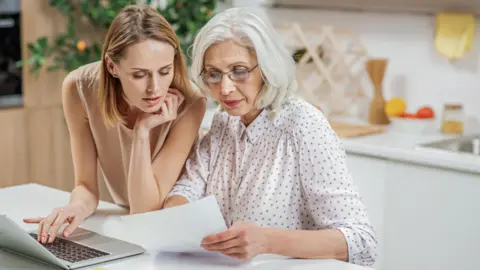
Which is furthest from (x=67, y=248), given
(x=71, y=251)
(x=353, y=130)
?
(x=353, y=130)

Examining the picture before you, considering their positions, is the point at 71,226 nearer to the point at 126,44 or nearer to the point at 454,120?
the point at 126,44

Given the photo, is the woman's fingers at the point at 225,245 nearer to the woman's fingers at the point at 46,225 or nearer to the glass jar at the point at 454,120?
the woman's fingers at the point at 46,225

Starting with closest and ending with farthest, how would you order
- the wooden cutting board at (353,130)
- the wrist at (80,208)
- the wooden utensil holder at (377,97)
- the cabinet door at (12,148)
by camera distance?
the wrist at (80,208) < the wooden cutting board at (353,130) < the wooden utensil holder at (377,97) < the cabinet door at (12,148)

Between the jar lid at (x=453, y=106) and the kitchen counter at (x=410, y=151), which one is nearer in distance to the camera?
the kitchen counter at (x=410, y=151)

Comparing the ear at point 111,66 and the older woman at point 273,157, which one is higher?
the ear at point 111,66

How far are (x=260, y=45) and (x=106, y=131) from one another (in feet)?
1.80

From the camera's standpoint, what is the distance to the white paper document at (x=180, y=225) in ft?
5.28

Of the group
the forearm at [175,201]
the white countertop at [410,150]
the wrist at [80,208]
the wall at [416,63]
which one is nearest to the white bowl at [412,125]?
the white countertop at [410,150]

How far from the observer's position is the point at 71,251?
5.86ft

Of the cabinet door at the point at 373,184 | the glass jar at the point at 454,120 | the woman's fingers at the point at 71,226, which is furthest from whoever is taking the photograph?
the glass jar at the point at 454,120

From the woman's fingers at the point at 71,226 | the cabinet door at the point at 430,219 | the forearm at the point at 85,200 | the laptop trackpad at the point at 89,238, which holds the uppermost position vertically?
Answer: the forearm at the point at 85,200

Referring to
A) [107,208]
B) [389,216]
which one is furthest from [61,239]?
[389,216]

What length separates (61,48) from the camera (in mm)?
4012

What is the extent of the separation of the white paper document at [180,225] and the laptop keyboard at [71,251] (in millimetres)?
110
